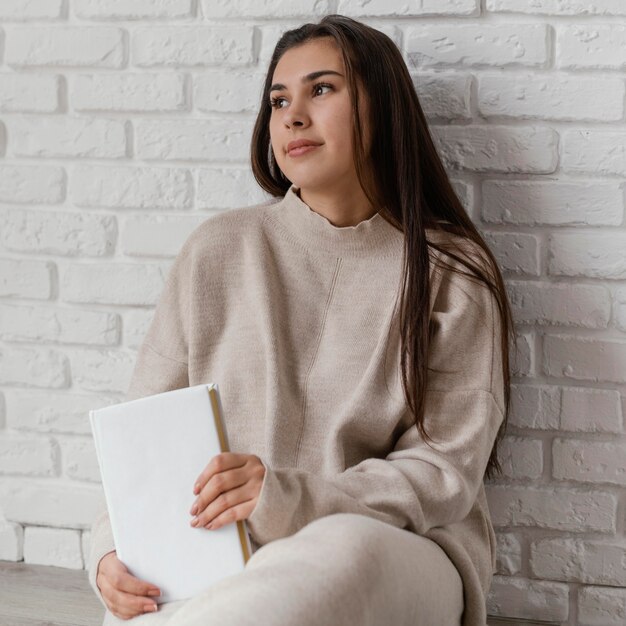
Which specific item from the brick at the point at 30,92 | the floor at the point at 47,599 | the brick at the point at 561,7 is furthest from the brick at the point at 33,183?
the brick at the point at 561,7

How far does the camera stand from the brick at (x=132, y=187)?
1.64 meters

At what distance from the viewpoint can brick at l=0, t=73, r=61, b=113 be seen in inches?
65.6

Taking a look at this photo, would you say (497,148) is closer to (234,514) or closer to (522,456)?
(522,456)

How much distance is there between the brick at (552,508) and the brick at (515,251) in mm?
382

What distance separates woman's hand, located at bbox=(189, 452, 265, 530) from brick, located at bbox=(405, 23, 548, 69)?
770 mm

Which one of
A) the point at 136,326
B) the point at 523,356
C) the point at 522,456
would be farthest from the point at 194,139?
the point at 522,456

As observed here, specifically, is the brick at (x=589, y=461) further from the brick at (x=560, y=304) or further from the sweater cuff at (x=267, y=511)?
the sweater cuff at (x=267, y=511)

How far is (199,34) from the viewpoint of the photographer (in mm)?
1596

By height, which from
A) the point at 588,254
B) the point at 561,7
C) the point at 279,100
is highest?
the point at 561,7

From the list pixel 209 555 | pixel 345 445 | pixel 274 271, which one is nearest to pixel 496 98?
pixel 274 271

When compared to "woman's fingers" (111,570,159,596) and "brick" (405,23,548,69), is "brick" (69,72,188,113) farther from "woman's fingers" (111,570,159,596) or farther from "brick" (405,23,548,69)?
"woman's fingers" (111,570,159,596)

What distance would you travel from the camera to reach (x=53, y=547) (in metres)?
1.80

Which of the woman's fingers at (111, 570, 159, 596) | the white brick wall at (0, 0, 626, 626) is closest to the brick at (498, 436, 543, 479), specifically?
the white brick wall at (0, 0, 626, 626)

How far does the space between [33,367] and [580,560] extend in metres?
1.06
